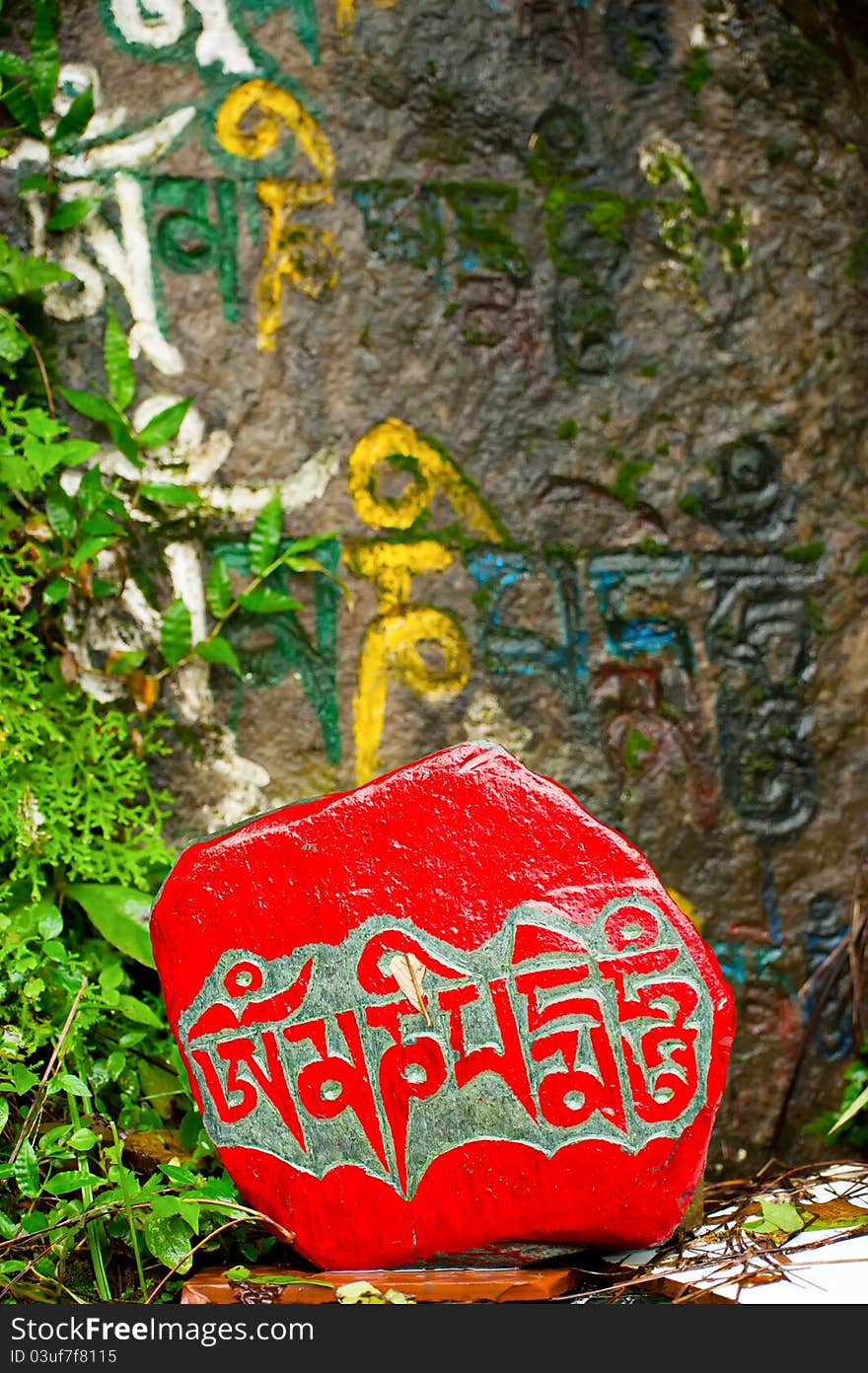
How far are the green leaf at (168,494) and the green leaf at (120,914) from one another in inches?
28.7

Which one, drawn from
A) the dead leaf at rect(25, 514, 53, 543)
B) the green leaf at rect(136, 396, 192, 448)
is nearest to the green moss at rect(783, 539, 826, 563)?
the green leaf at rect(136, 396, 192, 448)

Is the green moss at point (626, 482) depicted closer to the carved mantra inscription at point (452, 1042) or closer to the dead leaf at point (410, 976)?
the carved mantra inscription at point (452, 1042)

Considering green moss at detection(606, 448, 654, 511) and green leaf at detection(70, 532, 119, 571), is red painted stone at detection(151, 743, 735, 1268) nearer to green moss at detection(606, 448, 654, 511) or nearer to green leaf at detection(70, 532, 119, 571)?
green leaf at detection(70, 532, 119, 571)

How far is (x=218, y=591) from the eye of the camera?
2465 mm

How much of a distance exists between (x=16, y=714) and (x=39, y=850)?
9.9 inches

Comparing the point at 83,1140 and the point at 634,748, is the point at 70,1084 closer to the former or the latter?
the point at 83,1140

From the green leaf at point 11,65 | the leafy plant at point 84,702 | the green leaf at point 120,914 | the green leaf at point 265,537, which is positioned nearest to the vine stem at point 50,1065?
the leafy plant at point 84,702

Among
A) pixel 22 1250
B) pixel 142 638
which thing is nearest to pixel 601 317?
pixel 142 638

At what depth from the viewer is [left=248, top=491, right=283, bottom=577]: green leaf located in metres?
2.47

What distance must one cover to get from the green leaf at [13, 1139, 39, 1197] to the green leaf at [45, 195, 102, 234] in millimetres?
1654

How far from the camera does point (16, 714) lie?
2.34m

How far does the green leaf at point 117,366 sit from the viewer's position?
96.7 inches

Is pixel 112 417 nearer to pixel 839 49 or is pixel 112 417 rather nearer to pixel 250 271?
pixel 250 271

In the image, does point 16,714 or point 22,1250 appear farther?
point 16,714
